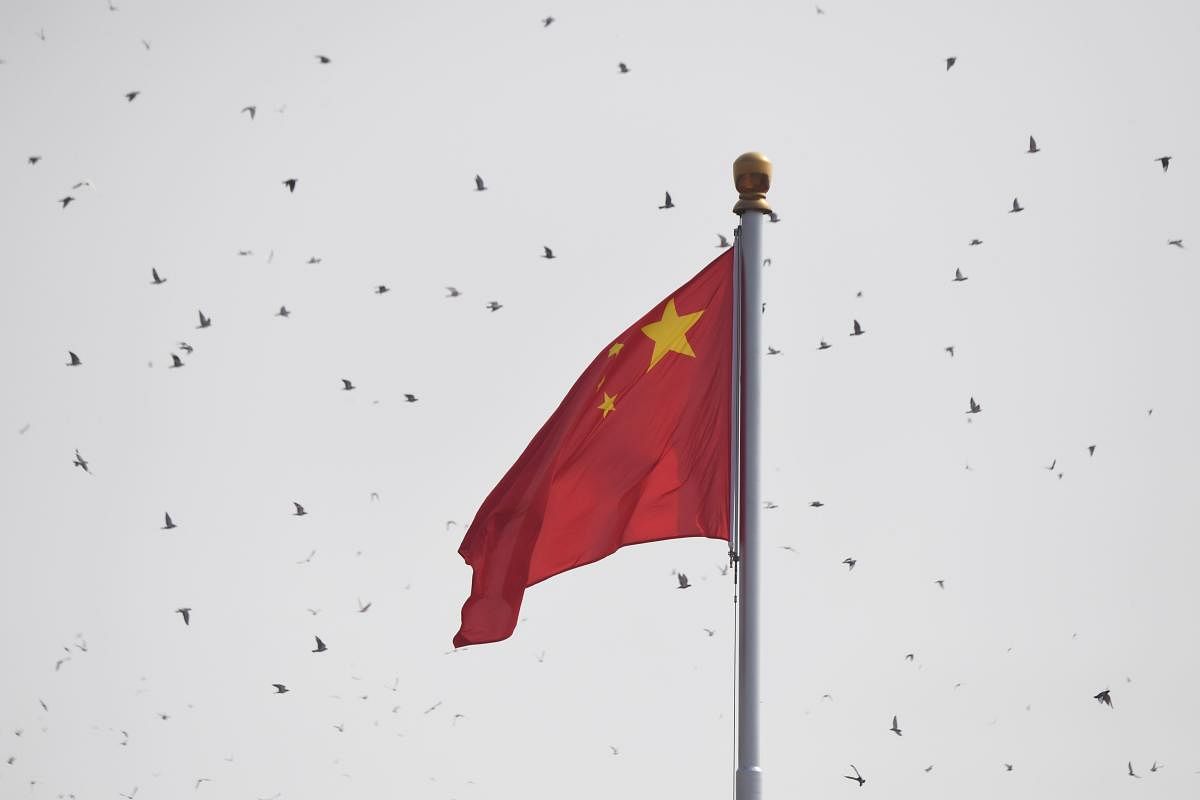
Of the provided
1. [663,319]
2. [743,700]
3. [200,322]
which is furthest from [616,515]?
[200,322]

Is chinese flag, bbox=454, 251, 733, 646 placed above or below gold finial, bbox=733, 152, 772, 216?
below

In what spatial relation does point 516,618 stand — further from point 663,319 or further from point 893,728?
point 893,728

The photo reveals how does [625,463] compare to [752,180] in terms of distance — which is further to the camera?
[625,463]

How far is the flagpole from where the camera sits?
37.5 feet

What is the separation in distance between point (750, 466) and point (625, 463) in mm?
1585

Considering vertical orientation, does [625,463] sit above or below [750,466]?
above

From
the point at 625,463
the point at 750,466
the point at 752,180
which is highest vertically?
the point at 752,180

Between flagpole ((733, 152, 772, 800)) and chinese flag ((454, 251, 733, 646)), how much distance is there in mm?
717

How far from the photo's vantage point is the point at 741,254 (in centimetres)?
1244

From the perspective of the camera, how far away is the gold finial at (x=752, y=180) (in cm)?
1239

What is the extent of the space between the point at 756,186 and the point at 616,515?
7.97ft

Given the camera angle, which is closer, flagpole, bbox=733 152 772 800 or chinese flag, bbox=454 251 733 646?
flagpole, bbox=733 152 772 800

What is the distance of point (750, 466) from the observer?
11914 mm

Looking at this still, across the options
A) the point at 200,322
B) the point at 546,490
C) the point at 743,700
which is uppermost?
the point at 200,322
